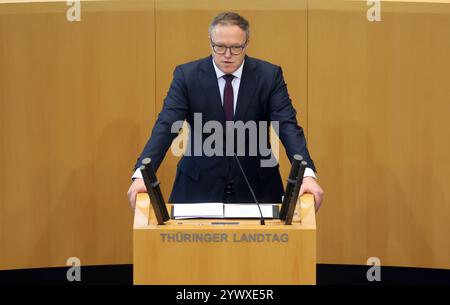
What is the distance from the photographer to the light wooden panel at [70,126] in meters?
6.11

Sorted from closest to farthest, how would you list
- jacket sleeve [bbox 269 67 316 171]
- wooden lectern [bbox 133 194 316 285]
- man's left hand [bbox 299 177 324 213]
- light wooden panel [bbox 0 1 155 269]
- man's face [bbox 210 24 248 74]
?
wooden lectern [bbox 133 194 316 285] < man's left hand [bbox 299 177 324 213] < man's face [bbox 210 24 248 74] < jacket sleeve [bbox 269 67 316 171] < light wooden panel [bbox 0 1 155 269]

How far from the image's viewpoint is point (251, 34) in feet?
20.3

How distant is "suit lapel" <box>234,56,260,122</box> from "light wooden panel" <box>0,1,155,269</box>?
163 centimetres

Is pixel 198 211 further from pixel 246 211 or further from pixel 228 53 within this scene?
pixel 228 53

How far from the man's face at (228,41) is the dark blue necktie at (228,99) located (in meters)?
0.12

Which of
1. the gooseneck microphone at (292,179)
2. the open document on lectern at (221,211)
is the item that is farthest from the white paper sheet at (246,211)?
the gooseneck microphone at (292,179)

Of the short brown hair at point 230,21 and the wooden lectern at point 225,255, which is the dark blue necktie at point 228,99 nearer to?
the short brown hair at point 230,21

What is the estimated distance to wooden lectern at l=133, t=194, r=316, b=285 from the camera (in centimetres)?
359

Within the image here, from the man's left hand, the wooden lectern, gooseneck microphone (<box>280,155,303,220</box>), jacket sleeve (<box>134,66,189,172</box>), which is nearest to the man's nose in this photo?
jacket sleeve (<box>134,66,189,172</box>)

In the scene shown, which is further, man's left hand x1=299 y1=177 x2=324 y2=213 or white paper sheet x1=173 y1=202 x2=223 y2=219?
man's left hand x1=299 y1=177 x2=324 y2=213

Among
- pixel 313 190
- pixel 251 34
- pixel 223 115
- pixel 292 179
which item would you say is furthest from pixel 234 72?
pixel 251 34

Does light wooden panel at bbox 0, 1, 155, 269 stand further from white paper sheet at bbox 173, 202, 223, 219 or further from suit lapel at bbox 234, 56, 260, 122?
white paper sheet at bbox 173, 202, 223, 219

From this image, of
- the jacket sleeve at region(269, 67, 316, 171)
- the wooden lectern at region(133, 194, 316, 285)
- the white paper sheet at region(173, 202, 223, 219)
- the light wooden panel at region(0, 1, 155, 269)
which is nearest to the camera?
the wooden lectern at region(133, 194, 316, 285)

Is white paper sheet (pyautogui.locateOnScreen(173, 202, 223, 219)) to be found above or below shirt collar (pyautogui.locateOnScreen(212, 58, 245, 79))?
below
